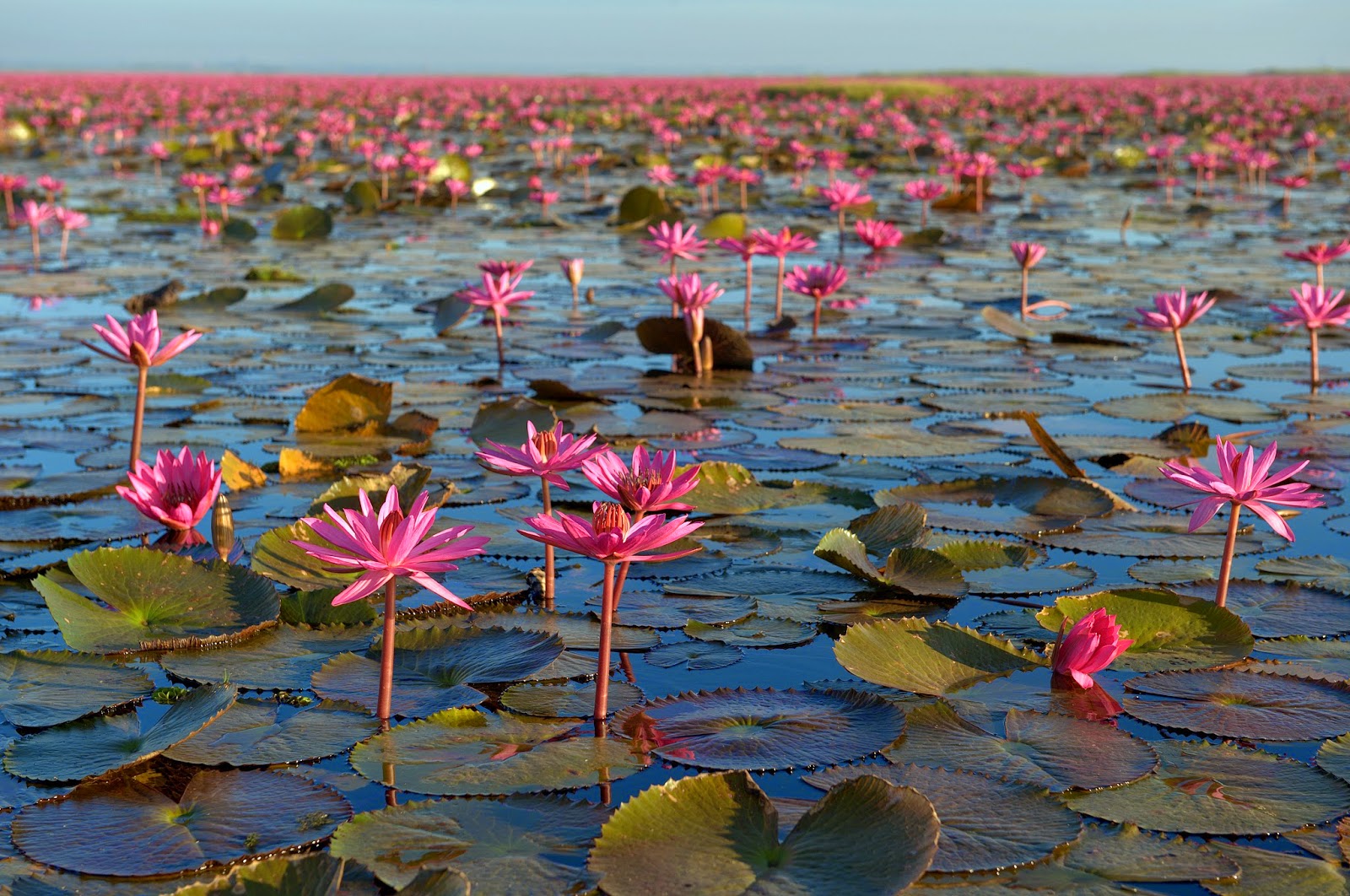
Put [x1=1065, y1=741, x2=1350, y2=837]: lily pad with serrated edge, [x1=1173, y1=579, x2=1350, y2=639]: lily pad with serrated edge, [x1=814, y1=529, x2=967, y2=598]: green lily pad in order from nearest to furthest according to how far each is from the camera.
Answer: [x1=1065, y1=741, x2=1350, y2=837]: lily pad with serrated edge < [x1=1173, y1=579, x2=1350, y2=639]: lily pad with serrated edge < [x1=814, y1=529, x2=967, y2=598]: green lily pad

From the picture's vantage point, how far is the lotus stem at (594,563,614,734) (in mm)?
1903

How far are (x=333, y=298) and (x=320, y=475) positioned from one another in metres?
2.98

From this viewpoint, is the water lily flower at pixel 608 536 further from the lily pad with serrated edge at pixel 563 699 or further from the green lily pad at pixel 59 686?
the green lily pad at pixel 59 686

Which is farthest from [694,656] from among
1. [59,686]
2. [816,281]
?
[816,281]

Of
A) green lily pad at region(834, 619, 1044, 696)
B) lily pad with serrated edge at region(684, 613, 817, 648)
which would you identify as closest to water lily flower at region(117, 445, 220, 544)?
lily pad with serrated edge at region(684, 613, 817, 648)

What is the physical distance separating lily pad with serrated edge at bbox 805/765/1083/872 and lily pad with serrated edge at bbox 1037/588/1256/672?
0.58 metres

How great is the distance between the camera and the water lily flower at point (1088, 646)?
2.19m

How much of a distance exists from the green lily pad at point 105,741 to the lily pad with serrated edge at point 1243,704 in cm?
152

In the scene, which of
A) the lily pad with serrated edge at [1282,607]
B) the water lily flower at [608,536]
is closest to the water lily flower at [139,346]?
the water lily flower at [608,536]

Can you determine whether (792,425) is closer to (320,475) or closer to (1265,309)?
(320,475)

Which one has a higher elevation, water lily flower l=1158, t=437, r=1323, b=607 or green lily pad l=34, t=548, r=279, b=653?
water lily flower l=1158, t=437, r=1323, b=607

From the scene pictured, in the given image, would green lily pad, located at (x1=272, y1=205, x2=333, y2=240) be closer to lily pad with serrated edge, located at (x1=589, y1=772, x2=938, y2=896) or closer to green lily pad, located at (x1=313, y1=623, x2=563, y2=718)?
green lily pad, located at (x1=313, y1=623, x2=563, y2=718)

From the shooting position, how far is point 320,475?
3.64 m

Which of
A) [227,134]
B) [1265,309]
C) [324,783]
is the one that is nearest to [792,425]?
[324,783]
